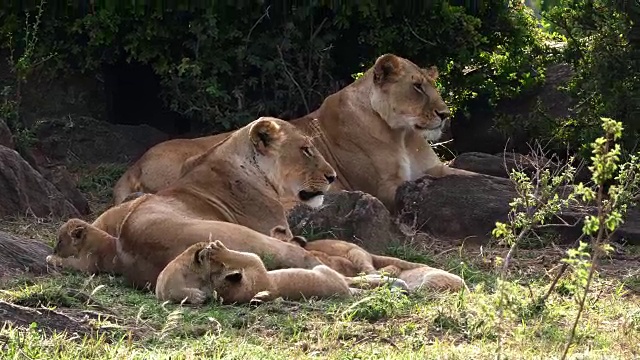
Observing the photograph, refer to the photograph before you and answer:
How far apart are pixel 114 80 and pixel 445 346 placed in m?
8.14

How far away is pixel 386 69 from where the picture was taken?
1112cm

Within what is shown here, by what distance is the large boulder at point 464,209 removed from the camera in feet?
32.6

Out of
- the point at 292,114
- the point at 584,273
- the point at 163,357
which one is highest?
the point at 584,273

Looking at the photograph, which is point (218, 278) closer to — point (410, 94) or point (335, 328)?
point (335, 328)

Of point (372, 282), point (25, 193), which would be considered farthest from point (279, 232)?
point (25, 193)

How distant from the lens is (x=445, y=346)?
5805 millimetres

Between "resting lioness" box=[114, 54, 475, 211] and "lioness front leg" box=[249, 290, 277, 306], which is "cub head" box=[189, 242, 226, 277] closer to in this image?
"lioness front leg" box=[249, 290, 277, 306]

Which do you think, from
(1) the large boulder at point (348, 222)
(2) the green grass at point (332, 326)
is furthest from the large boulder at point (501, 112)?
(2) the green grass at point (332, 326)

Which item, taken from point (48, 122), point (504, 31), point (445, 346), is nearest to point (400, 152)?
point (504, 31)

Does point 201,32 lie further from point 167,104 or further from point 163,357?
point 163,357

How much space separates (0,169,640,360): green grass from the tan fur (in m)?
0.35

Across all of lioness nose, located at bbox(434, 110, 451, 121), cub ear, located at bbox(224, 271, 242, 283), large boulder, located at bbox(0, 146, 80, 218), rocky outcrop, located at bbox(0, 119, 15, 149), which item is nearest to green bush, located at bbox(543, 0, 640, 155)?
lioness nose, located at bbox(434, 110, 451, 121)

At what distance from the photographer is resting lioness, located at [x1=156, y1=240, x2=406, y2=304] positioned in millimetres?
6605

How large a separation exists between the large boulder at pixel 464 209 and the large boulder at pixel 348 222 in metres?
0.73
